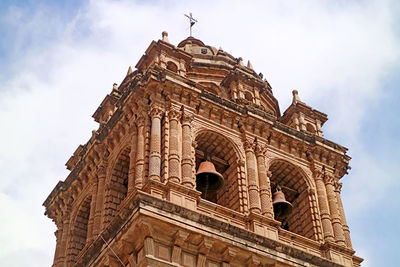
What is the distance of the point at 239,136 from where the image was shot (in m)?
27.8

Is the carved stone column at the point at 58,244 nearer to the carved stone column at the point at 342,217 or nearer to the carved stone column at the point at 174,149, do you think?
the carved stone column at the point at 174,149

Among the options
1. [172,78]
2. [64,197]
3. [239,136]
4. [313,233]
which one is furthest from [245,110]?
[64,197]

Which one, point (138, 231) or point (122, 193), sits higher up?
point (122, 193)

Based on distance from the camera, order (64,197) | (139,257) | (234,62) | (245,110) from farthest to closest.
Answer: (234,62) → (64,197) → (245,110) → (139,257)

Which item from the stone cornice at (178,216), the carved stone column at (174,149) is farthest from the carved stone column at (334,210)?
the carved stone column at (174,149)

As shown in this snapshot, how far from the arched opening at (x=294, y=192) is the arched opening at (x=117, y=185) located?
5370 mm

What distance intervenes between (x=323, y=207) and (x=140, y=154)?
7144 millimetres

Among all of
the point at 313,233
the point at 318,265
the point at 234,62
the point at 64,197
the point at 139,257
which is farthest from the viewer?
the point at 234,62

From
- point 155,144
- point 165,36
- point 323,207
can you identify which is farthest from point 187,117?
point 323,207

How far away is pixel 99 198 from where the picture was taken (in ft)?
88.2

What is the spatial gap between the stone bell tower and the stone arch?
0.15 feet

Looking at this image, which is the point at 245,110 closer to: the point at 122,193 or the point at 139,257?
the point at 122,193

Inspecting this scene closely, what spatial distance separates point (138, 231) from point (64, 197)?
32.4 feet

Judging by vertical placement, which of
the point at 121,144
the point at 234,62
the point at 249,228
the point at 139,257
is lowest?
the point at 139,257
